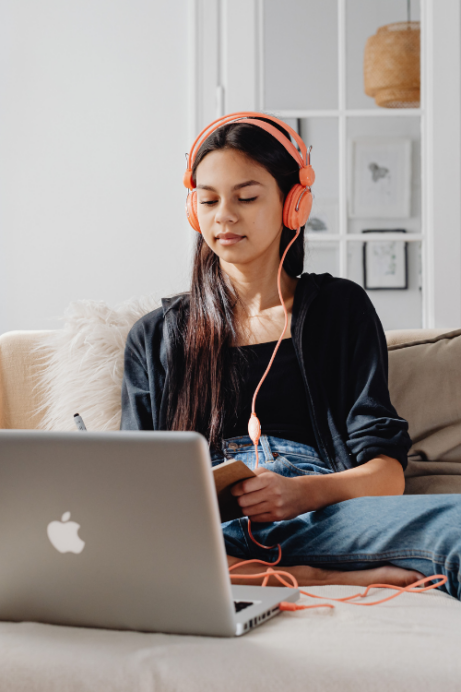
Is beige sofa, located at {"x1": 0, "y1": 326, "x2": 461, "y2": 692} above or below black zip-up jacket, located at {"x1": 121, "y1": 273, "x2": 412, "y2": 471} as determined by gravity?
below

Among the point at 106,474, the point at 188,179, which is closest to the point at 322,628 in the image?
the point at 106,474

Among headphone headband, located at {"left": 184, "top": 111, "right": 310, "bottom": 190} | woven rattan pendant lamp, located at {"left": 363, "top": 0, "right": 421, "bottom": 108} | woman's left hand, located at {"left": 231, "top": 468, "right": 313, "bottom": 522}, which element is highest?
woven rattan pendant lamp, located at {"left": 363, "top": 0, "right": 421, "bottom": 108}

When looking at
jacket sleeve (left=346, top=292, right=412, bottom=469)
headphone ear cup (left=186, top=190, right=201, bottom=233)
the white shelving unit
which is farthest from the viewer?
the white shelving unit

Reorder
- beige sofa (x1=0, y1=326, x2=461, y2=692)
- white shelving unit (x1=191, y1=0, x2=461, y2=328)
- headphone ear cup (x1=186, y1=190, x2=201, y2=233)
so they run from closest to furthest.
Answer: beige sofa (x1=0, y1=326, x2=461, y2=692) → headphone ear cup (x1=186, y1=190, x2=201, y2=233) → white shelving unit (x1=191, y1=0, x2=461, y2=328)

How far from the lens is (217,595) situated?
65 centimetres

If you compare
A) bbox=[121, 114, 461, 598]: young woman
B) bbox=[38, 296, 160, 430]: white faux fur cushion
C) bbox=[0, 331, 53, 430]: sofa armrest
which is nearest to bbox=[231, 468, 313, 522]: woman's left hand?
bbox=[121, 114, 461, 598]: young woman

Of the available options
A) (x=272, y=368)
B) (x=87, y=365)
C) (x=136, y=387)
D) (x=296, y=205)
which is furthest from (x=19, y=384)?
(x=296, y=205)

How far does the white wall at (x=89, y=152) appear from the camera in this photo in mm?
2232

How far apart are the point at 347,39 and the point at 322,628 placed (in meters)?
1.92

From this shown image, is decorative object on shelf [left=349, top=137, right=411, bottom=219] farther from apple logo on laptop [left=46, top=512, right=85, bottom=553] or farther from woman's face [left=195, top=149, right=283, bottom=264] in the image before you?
apple logo on laptop [left=46, top=512, right=85, bottom=553]

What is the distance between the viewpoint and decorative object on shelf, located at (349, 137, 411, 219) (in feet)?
7.03

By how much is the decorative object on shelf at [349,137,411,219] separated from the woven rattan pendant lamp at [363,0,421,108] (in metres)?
0.13

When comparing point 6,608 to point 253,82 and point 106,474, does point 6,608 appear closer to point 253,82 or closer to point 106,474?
point 106,474

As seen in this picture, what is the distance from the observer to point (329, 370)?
1.33 m
